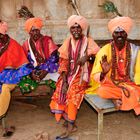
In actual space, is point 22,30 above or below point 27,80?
above

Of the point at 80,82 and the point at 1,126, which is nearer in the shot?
the point at 80,82

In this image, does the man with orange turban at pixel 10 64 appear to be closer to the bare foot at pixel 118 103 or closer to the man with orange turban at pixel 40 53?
the man with orange turban at pixel 40 53

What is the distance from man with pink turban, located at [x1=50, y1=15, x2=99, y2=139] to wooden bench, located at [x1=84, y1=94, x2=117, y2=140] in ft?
0.68

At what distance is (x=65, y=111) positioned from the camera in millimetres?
5035

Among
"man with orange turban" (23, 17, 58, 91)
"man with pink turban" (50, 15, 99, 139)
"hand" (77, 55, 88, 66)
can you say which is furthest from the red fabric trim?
"hand" (77, 55, 88, 66)

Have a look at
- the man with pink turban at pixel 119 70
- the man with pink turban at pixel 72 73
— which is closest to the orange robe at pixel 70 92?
the man with pink turban at pixel 72 73

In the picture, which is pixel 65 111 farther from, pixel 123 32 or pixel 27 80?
pixel 123 32

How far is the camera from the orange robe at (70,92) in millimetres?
4875

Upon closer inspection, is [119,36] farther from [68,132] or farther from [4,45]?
[4,45]

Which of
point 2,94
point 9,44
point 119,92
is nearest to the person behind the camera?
point 119,92

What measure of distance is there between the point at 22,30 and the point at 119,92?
9.29 feet

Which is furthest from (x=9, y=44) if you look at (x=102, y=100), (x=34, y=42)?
(x=102, y=100)

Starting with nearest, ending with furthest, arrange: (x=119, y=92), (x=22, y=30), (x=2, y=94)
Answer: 1. (x=119, y=92)
2. (x=2, y=94)
3. (x=22, y=30)

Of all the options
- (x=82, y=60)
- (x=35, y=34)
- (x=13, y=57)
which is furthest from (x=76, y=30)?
(x=13, y=57)
